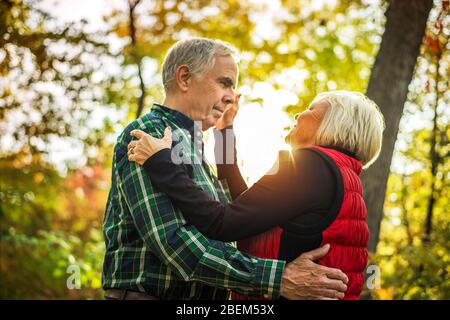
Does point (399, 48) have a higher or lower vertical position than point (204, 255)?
higher

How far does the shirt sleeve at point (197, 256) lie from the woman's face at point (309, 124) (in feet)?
2.01

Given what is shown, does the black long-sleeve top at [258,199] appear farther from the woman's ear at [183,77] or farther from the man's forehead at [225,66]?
the man's forehead at [225,66]

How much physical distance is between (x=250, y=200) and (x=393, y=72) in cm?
Answer: 265

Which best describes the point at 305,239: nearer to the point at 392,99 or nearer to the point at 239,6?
the point at 392,99

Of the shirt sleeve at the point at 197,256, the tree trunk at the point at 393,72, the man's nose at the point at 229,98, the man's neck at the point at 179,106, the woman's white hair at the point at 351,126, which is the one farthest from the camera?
the tree trunk at the point at 393,72

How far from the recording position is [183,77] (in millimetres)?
2523

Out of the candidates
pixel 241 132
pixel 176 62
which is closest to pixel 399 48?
pixel 241 132

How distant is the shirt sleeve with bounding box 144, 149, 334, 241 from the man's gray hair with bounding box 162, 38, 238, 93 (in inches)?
26.0

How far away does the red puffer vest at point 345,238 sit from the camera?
2.02 meters

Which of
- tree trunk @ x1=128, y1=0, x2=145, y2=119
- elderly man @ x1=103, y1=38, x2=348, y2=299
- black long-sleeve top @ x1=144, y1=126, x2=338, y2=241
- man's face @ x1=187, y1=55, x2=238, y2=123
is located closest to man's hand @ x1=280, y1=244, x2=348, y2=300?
elderly man @ x1=103, y1=38, x2=348, y2=299

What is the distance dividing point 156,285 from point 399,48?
3034 mm

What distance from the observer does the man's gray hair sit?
252cm

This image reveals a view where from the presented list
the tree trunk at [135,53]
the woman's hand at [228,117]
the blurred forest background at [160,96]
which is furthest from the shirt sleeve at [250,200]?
the tree trunk at [135,53]
